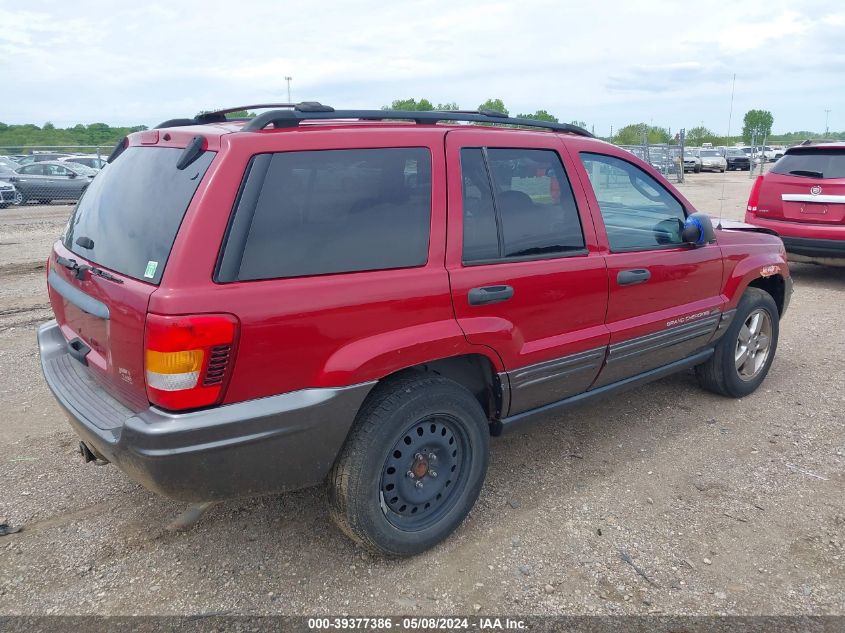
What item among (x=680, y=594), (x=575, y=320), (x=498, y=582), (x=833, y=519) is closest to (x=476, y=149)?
(x=575, y=320)

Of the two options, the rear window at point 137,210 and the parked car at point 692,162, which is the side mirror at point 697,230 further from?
the parked car at point 692,162

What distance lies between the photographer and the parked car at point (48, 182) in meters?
18.6

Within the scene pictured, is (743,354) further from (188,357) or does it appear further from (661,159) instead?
(661,159)

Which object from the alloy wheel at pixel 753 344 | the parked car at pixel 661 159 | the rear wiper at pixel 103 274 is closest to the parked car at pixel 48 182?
the rear wiper at pixel 103 274

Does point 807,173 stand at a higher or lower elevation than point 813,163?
lower

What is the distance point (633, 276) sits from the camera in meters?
3.56

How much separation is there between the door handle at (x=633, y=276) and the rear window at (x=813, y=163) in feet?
17.9

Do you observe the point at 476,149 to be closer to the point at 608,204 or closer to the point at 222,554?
the point at 608,204

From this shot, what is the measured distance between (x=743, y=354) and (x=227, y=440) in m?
3.72

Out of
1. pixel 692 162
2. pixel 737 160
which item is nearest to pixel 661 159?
pixel 692 162

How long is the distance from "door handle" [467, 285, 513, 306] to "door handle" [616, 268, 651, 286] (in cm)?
82

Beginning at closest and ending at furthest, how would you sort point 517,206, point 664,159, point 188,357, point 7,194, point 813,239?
point 188,357 → point 517,206 → point 813,239 → point 7,194 → point 664,159

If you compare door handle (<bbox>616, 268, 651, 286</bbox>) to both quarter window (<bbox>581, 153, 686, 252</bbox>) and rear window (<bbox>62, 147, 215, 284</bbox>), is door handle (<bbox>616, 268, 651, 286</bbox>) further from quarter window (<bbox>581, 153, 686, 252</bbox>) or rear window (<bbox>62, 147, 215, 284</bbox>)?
rear window (<bbox>62, 147, 215, 284</bbox>)

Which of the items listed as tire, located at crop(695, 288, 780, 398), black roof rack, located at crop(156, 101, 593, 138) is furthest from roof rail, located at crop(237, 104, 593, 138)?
tire, located at crop(695, 288, 780, 398)
